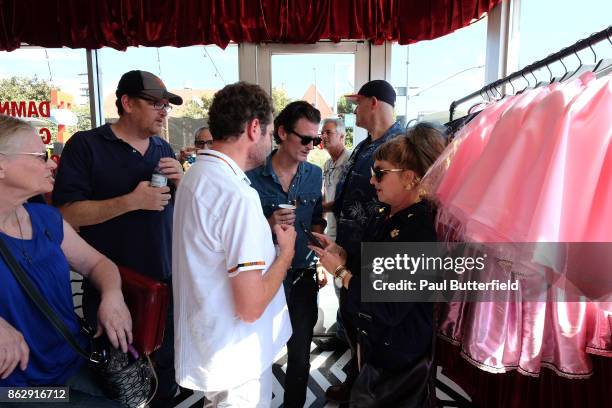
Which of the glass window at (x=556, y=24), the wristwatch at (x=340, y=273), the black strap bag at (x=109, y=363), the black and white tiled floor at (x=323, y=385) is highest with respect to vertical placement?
the glass window at (x=556, y=24)

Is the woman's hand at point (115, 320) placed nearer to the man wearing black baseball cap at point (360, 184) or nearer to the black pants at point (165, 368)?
the black pants at point (165, 368)

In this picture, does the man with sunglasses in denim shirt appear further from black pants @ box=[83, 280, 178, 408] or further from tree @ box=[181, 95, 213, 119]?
tree @ box=[181, 95, 213, 119]

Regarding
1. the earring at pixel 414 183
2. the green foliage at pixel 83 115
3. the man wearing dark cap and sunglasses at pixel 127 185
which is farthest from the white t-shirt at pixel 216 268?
the green foliage at pixel 83 115

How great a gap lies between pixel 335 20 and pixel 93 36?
2181 millimetres

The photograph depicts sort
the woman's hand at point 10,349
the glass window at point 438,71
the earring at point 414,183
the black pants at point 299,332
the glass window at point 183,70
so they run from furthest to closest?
the glass window at point 183,70
the glass window at point 438,71
the black pants at point 299,332
the earring at point 414,183
the woman's hand at point 10,349

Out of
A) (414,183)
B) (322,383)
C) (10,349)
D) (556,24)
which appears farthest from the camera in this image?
(322,383)

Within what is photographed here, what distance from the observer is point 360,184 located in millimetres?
2020

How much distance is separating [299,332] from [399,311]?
27.8 inches

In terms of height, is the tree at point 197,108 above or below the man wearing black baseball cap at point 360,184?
above

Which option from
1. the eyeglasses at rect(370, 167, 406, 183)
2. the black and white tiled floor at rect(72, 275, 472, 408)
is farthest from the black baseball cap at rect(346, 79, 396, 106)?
the black and white tiled floor at rect(72, 275, 472, 408)

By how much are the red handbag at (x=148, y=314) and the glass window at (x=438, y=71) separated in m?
2.35

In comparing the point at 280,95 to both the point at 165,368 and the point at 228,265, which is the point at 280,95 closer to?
the point at 165,368

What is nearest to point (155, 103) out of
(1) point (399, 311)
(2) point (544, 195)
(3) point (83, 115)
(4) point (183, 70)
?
(1) point (399, 311)

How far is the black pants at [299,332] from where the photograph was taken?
75.2 inches
